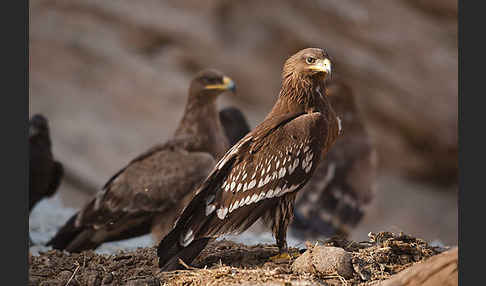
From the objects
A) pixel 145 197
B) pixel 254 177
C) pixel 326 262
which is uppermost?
pixel 254 177

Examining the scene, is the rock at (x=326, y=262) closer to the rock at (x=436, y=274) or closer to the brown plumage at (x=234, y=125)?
the rock at (x=436, y=274)

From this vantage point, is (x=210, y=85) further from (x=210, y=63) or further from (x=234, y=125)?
(x=210, y=63)

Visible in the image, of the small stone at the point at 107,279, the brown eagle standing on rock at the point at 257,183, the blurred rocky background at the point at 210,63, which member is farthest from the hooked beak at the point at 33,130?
the blurred rocky background at the point at 210,63

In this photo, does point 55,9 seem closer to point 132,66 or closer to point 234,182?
point 132,66

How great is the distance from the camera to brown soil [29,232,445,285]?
3896 mm

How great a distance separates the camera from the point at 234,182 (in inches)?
165

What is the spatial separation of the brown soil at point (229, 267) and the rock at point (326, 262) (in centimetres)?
4

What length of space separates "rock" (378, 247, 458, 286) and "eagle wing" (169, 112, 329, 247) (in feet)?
3.36

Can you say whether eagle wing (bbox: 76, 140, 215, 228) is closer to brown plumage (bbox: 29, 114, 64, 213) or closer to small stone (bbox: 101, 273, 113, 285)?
brown plumage (bbox: 29, 114, 64, 213)

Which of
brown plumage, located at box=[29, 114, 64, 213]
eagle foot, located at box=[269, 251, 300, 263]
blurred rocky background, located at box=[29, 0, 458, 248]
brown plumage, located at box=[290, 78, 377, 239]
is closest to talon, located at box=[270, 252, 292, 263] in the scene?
eagle foot, located at box=[269, 251, 300, 263]

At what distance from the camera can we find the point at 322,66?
14.5ft

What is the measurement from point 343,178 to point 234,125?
7.70 ft

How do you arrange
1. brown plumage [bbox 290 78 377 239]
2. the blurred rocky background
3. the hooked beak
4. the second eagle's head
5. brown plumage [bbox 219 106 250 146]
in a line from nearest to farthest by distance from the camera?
1. the second eagle's head
2. brown plumage [bbox 219 106 250 146]
3. the hooked beak
4. brown plumage [bbox 290 78 377 239]
5. the blurred rocky background

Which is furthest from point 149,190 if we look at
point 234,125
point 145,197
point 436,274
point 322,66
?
point 436,274
